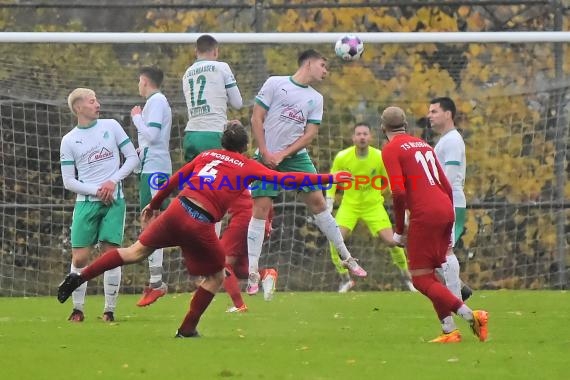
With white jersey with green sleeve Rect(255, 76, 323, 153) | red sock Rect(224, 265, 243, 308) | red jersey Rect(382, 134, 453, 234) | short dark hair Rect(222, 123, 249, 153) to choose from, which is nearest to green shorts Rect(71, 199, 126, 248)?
red sock Rect(224, 265, 243, 308)

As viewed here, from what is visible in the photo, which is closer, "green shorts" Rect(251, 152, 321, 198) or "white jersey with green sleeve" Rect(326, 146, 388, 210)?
"green shorts" Rect(251, 152, 321, 198)

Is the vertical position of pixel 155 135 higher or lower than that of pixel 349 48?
lower

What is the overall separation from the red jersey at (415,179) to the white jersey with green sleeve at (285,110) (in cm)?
292

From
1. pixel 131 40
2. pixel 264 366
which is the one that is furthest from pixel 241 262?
pixel 264 366

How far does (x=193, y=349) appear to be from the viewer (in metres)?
9.18

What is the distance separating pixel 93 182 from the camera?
12125 mm

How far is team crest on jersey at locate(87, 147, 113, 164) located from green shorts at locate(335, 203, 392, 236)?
518 cm

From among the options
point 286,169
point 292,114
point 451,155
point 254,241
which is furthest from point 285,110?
point 451,155

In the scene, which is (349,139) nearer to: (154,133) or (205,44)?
(205,44)

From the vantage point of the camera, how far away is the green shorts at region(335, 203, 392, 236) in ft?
54.6

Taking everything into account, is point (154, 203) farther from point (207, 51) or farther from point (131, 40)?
point (131, 40)

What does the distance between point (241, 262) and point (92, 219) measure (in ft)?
7.01

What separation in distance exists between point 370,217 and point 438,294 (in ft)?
22.9

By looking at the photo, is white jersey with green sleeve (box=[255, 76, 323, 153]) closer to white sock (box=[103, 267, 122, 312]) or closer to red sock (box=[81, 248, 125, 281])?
white sock (box=[103, 267, 122, 312])
